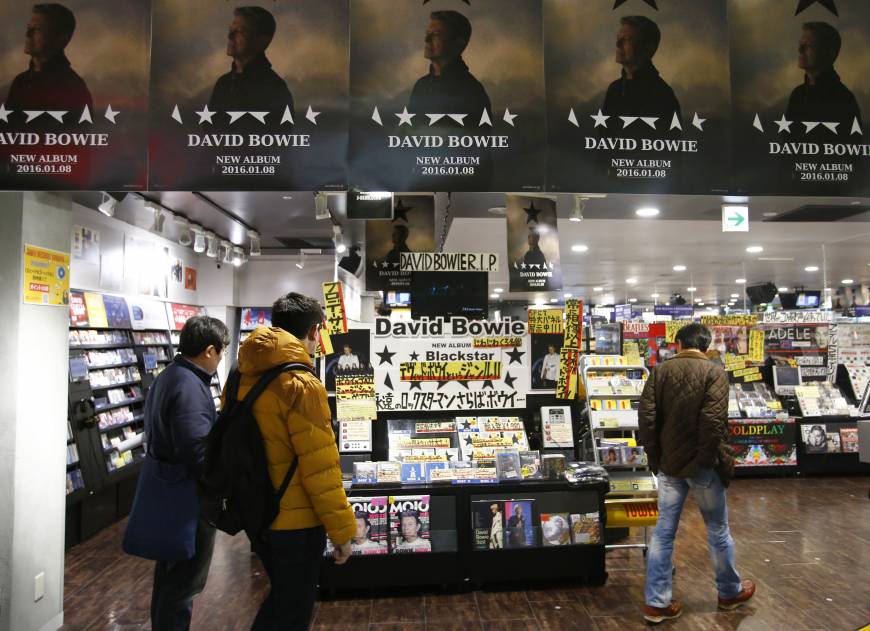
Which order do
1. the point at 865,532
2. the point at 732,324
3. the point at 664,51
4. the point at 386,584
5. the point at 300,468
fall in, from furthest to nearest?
the point at 732,324 < the point at 865,532 < the point at 386,584 < the point at 664,51 < the point at 300,468

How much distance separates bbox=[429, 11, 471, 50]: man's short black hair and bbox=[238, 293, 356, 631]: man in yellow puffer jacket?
1.59 metres

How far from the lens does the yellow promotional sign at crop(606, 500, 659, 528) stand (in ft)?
14.4

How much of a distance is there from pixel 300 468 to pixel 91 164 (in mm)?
1675

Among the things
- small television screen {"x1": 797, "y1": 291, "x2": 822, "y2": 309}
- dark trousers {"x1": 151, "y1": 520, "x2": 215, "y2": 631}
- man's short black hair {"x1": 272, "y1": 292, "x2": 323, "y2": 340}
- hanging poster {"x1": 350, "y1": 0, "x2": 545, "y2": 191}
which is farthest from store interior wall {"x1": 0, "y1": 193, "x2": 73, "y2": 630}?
small television screen {"x1": 797, "y1": 291, "x2": 822, "y2": 309}

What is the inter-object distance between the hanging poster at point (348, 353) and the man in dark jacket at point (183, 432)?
193 centimetres

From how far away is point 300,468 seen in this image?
7.09 feet

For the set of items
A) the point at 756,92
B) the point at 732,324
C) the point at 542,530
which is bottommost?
the point at 542,530

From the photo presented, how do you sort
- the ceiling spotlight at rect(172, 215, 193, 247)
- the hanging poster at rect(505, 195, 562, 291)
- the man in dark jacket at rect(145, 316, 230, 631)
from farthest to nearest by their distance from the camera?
the ceiling spotlight at rect(172, 215, 193, 247) → the hanging poster at rect(505, 195, 562, 291) → the man in dark jacket at rect(145, 316, 230, 631)

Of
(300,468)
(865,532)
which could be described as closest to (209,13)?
(300,468)

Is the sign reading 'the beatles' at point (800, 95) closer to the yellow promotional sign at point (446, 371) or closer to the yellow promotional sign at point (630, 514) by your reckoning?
the yellow promotional sign at point (446, 371)

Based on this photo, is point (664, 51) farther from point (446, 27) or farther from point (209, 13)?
point (209, 13)

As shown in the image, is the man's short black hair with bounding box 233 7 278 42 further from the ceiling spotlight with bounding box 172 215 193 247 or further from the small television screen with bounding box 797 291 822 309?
the small television screen with bounding box 797 291 822 309

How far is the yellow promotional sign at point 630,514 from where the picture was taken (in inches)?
173

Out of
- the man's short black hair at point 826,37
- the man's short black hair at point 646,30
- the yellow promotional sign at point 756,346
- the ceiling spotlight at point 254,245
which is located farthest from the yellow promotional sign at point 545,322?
the ceiling spotlight at point 254,245
